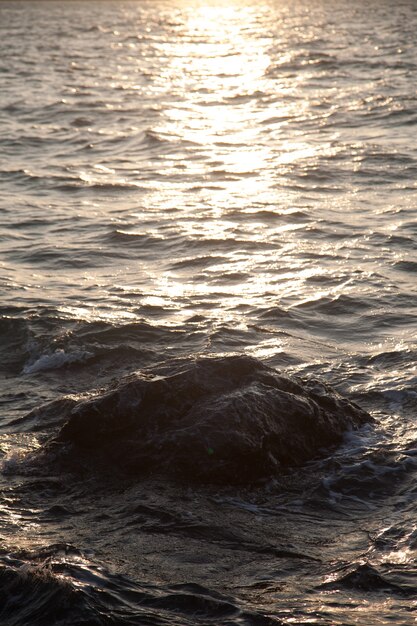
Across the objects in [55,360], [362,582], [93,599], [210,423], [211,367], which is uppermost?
[211,367]

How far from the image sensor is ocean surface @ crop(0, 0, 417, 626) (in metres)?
6.03

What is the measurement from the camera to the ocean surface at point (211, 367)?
6027 millimetres

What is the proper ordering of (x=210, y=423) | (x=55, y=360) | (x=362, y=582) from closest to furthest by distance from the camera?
(x=362, y=582), (x=210, y=423), (x=55, y=360)

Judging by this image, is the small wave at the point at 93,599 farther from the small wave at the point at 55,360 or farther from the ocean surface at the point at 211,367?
the small wave at the point at 55,360

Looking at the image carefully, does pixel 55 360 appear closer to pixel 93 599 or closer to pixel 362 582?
pixel 93 599

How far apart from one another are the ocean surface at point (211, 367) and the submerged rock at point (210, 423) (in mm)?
19

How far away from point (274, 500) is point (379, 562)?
1.09m

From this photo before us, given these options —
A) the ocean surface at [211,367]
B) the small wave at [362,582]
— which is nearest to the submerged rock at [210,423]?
the ocean surface at [211,367]

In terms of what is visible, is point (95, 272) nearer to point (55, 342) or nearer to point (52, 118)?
point (55, 342)

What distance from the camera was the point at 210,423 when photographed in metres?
7.46

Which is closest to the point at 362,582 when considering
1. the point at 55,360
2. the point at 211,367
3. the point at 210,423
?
the point at 210,423

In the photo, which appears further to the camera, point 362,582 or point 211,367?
point 211,367

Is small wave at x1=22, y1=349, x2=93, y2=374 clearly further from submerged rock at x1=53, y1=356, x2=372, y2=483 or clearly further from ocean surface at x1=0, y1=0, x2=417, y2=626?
submerged rock at x1=53, y1=356, x2=372, y2=483

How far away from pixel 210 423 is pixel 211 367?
0.75 m
